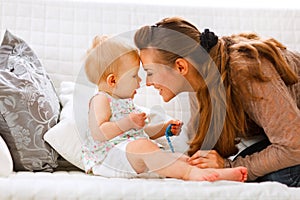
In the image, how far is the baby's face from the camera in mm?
1551

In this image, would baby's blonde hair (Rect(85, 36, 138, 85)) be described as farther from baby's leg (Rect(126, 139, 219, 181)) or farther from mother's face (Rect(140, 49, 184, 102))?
baby's leg (Rect(126, 139, 219, 181))

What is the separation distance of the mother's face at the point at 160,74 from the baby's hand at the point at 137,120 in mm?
104

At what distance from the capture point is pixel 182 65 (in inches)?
60.6

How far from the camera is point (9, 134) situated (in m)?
1.65

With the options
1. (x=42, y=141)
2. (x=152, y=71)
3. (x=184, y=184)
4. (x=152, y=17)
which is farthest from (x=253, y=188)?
(x=152, y=17)

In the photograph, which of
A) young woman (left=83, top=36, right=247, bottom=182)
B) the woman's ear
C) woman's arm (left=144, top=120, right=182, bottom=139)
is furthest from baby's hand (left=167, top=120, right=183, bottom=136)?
the woman's ear

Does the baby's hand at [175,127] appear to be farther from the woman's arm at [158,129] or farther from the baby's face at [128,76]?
the baby's face at [128,76]

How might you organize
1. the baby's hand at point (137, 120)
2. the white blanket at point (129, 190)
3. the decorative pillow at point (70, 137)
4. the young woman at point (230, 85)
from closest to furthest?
1. the white blanket at point (129, 190)
2. the young woman at point (230, 85)
3. the baby's hand at point (137, 120)
4. the decorative pillow at point (70, 137)

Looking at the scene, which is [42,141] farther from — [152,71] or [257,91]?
[257,91]

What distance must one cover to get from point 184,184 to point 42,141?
0.59 metres

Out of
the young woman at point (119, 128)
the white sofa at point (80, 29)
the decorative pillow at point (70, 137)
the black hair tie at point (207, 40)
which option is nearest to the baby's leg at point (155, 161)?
the young woman at point (119, 128)

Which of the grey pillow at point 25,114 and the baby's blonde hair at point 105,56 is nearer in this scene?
the baby's blonde hair at point 105,56

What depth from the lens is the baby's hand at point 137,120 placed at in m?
1.59

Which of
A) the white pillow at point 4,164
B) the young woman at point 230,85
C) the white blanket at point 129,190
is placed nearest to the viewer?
the white blanket at point 129,190
